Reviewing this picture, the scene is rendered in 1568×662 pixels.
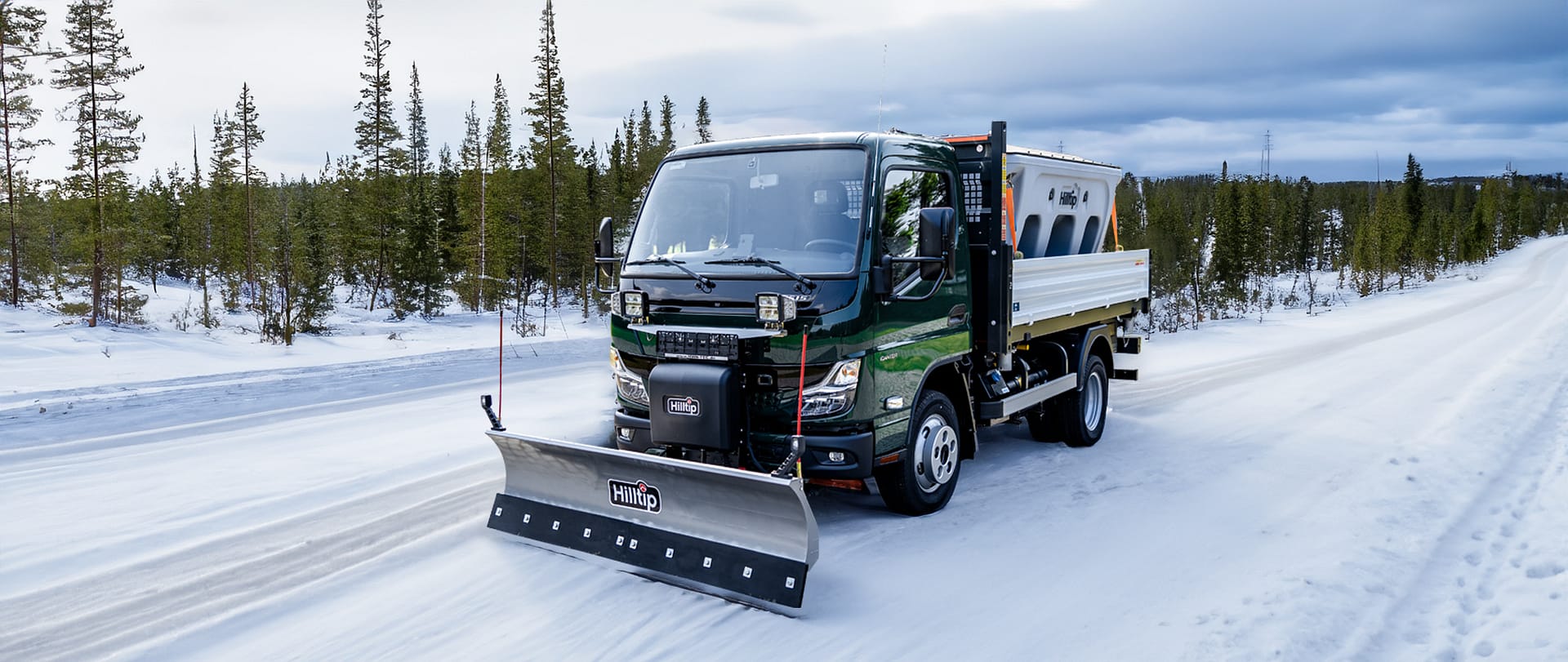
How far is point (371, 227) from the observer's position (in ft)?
122

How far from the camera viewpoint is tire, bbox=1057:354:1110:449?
855cm

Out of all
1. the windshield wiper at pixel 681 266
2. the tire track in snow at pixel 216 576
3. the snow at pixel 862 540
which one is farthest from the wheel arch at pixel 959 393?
the tire track in snow at pixel 216 576

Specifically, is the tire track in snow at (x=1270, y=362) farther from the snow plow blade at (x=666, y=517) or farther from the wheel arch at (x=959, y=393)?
the snow plow blade at (x=666, y=517)

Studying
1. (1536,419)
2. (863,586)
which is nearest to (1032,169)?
(863,586)

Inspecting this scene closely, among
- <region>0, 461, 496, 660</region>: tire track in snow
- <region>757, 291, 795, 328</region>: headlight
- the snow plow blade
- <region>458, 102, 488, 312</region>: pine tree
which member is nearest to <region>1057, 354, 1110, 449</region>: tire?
<region>757, 291, 795, 328</region>: headlight

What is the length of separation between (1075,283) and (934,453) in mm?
2858

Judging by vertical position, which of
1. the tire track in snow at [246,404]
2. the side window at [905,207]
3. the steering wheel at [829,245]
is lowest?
the tire track in snow at [246,404]

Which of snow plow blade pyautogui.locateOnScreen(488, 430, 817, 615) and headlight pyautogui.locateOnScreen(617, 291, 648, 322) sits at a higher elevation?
headlight pyautogui.locateOnScreen(617, 291, 648, 322)

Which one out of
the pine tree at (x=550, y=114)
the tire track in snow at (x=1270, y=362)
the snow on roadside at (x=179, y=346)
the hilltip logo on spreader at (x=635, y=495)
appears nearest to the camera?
the hilltip logo on spreader at (x=635, y=495)

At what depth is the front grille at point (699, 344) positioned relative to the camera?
5582 mm

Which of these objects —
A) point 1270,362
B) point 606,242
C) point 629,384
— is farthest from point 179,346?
point 1270,362

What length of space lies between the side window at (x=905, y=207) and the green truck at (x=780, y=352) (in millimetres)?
17

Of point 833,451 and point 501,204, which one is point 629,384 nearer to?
point 833,451

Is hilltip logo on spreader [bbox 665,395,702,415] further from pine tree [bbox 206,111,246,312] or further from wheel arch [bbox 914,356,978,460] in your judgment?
pine tree [bbox 206,111,246,312]
